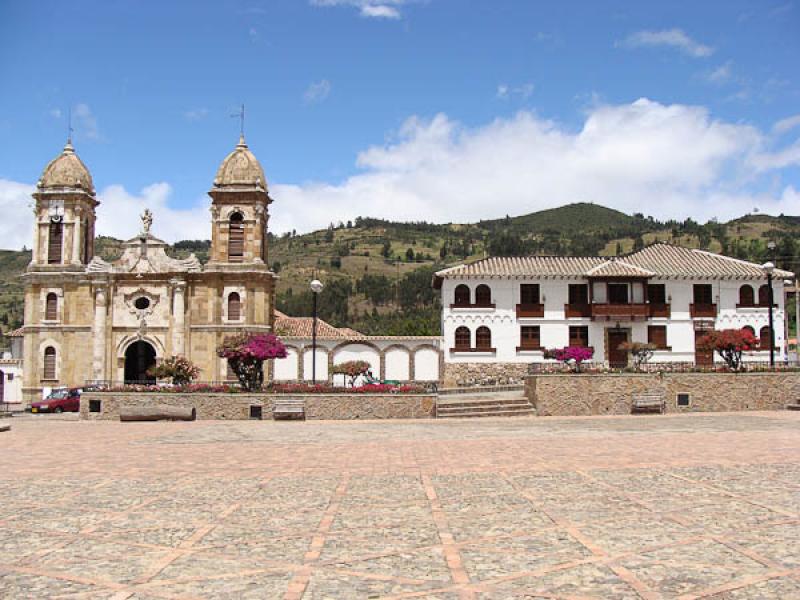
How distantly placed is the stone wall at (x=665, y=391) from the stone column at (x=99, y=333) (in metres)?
23.4

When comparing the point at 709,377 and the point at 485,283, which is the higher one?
the point at 485,283

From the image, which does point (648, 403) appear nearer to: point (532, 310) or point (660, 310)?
point (532, 310)

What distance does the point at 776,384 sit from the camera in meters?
25.2

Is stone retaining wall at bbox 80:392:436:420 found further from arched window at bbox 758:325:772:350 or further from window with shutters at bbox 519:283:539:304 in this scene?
arched window at bbox 758:325:772:350

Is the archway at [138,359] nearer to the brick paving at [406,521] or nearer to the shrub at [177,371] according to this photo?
the shrub at [177,371]

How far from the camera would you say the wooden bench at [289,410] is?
77.2ft

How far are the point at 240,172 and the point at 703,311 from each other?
2478 centimetres

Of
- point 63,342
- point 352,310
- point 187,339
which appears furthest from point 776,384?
point 352,310

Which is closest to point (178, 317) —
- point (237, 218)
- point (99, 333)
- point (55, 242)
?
point (99, 333)

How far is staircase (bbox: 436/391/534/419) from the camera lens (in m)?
24.5

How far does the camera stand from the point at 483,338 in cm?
3525

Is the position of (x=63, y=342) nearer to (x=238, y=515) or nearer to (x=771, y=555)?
(x=238, y=515)

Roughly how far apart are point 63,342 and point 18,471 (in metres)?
28.3

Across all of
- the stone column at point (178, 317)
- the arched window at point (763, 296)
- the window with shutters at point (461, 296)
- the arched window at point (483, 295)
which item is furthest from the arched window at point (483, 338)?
the stone column at point (178, 317)
